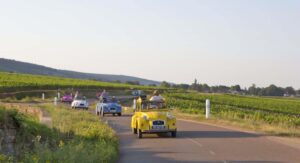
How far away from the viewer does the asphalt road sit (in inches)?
707

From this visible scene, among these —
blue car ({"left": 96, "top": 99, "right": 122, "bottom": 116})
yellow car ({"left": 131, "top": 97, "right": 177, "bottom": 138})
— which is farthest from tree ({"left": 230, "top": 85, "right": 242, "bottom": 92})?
yellow car ({"left": 131, "top": 97, "right": 177, "bottom": 138})

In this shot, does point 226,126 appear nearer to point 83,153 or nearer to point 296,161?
point 296,161

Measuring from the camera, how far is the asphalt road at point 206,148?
17967 millimetres

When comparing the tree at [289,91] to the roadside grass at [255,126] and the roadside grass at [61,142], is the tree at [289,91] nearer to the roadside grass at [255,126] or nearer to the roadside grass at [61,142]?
the roadside grass at [255,126]

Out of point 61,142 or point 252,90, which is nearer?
point 61,142

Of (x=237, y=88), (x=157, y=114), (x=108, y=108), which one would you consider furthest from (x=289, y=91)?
(x=157, y=114)

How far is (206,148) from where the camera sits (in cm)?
2102

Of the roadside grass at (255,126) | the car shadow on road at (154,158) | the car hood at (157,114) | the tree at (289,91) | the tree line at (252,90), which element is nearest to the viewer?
the car shadow on road at (154,158)

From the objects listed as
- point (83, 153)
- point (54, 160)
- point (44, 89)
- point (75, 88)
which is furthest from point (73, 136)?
point (75, 88)

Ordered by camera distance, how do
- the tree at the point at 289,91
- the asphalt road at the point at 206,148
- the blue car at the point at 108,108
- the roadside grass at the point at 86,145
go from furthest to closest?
the tree at the point at 289,91 < the blue car at the point at 108,108 < the asphalt road at the point at 206,148 < the roadside grass at the point at 86,145

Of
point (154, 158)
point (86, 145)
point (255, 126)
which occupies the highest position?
point (255, 126)

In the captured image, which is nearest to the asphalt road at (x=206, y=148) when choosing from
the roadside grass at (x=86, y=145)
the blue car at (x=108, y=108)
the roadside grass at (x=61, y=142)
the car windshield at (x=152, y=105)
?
the roadside grass at (x=86, y=145)

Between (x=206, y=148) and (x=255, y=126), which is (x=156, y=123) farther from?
(x=255, y=126)

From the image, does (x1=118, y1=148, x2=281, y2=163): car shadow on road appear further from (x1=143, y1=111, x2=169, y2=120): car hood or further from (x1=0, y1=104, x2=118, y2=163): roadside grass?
(x1=143, y1=111, x2=169, y2=120): car hood
